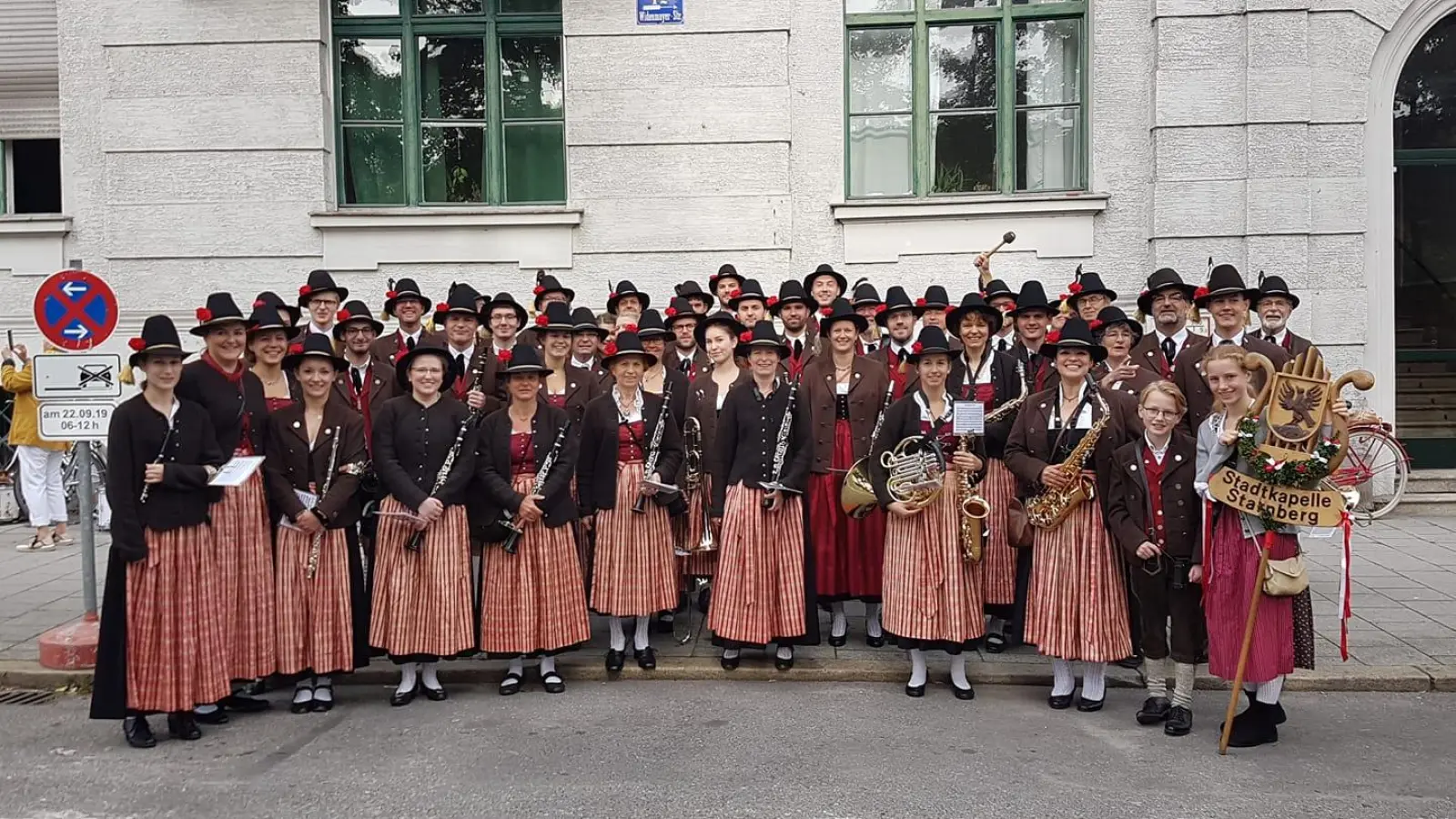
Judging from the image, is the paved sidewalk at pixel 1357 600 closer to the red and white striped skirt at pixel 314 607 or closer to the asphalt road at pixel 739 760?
the asphalt road at pixel 739 760

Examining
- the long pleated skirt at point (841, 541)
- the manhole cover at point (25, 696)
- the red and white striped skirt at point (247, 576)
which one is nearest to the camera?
the red and white striped skirt at point (247, 576)

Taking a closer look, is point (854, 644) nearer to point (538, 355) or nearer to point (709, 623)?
point (709, 623)

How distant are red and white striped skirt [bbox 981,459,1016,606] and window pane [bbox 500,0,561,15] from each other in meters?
7.78

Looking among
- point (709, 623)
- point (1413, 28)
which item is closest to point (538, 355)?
point (709, 623)

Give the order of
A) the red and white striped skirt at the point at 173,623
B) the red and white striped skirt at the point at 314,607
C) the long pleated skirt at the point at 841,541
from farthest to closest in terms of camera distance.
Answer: the long pleated skirt at the point at 841,541
the red and white striped skirt at the point at 314,607
the red and white striped skirt at the point at 173,623

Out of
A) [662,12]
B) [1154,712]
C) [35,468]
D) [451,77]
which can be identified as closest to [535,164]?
[451,77]

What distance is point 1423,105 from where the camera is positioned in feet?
38.4

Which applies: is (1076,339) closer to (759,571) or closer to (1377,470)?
(759,571)

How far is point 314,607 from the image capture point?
5.98 meters

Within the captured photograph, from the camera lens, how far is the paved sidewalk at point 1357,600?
22.3 ft

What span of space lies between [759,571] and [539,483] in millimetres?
1465

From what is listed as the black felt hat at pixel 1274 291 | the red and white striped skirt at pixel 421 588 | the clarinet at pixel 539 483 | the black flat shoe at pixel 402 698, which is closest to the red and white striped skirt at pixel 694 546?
the clarinet at pixel 539 483

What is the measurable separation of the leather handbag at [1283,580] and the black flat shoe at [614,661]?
3.72 meters

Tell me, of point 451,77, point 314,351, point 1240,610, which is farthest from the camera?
point 451,77
